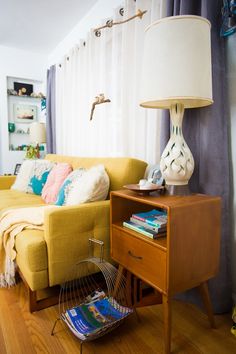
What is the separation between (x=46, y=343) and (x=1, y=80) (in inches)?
145

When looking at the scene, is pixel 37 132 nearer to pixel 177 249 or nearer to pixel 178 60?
pixel 178 60

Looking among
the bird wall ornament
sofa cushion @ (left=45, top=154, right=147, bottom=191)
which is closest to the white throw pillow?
sofa cushion @ (left=45, top=154, right=147, bottom=191)

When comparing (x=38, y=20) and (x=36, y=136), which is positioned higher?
(x=38, y=20)

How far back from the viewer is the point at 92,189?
162 centimetres

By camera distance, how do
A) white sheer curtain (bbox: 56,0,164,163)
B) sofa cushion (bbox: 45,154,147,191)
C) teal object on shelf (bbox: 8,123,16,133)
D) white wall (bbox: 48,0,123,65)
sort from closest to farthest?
sofa cushion (bbox: 45,154,147,191) < white sheer curtain (bbox: 56,0,164,163) < white wall (bbox: 48,0,123,65) < teal object on shelf (bbox: 8,123,16,133)

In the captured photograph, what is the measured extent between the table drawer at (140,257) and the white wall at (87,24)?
199 cm

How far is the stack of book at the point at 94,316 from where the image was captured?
3.83 ft

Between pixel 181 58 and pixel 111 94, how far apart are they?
1298 mm

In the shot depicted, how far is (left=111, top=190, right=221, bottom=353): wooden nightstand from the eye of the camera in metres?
1.06

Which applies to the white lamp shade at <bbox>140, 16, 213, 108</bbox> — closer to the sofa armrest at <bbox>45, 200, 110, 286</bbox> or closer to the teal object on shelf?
the sofa armrest at <bbox>45, 200, 110, 286</bbox>

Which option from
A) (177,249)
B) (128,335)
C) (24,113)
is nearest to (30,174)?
(24,113)

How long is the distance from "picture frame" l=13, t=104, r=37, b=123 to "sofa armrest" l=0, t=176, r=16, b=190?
4.29 feet

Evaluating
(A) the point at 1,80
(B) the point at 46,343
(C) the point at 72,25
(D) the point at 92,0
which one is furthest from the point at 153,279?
(A) the point at 1,80

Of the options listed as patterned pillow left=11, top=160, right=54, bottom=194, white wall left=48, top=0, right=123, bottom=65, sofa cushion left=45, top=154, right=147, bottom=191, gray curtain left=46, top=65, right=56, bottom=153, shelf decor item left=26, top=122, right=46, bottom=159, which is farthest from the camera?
shelf decor item left=26, top=122, right=46, bottom=159
